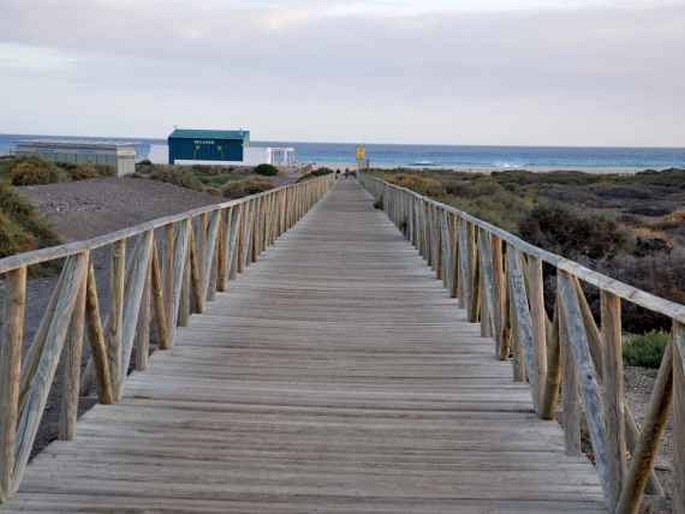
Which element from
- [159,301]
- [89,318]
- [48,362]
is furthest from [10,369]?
[159,301]

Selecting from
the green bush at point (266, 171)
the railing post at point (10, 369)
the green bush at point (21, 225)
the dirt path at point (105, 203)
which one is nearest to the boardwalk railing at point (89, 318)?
the railing post at point (10, 369)

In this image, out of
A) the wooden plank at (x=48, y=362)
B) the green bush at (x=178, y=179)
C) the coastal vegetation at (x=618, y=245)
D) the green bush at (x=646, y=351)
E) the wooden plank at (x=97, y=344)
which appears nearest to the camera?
the wooden plank at (x=48, y=362)

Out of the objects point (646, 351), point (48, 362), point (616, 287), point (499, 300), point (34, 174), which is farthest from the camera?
point (34, 174)

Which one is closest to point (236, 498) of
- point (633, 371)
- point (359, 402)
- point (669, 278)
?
point (359, 402)

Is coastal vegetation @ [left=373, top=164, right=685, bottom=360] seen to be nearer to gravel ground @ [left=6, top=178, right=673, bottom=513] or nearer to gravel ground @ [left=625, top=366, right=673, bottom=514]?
gravel ground @ [left=625, top=366, right=673, bottom=514]

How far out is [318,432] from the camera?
19.2 ft

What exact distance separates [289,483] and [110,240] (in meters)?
2.05

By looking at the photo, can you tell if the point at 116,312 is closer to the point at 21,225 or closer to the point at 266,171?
the point at 21,225

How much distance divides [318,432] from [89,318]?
1.36 m

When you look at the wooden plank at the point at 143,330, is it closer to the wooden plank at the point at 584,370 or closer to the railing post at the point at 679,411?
the wooden plank at the point at 584,370

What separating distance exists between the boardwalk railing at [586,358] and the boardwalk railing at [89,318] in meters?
2.39

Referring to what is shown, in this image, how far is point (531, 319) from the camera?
6.66 metres

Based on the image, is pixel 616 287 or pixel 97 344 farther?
pixel 97 344

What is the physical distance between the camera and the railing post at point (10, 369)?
4.63 meters
